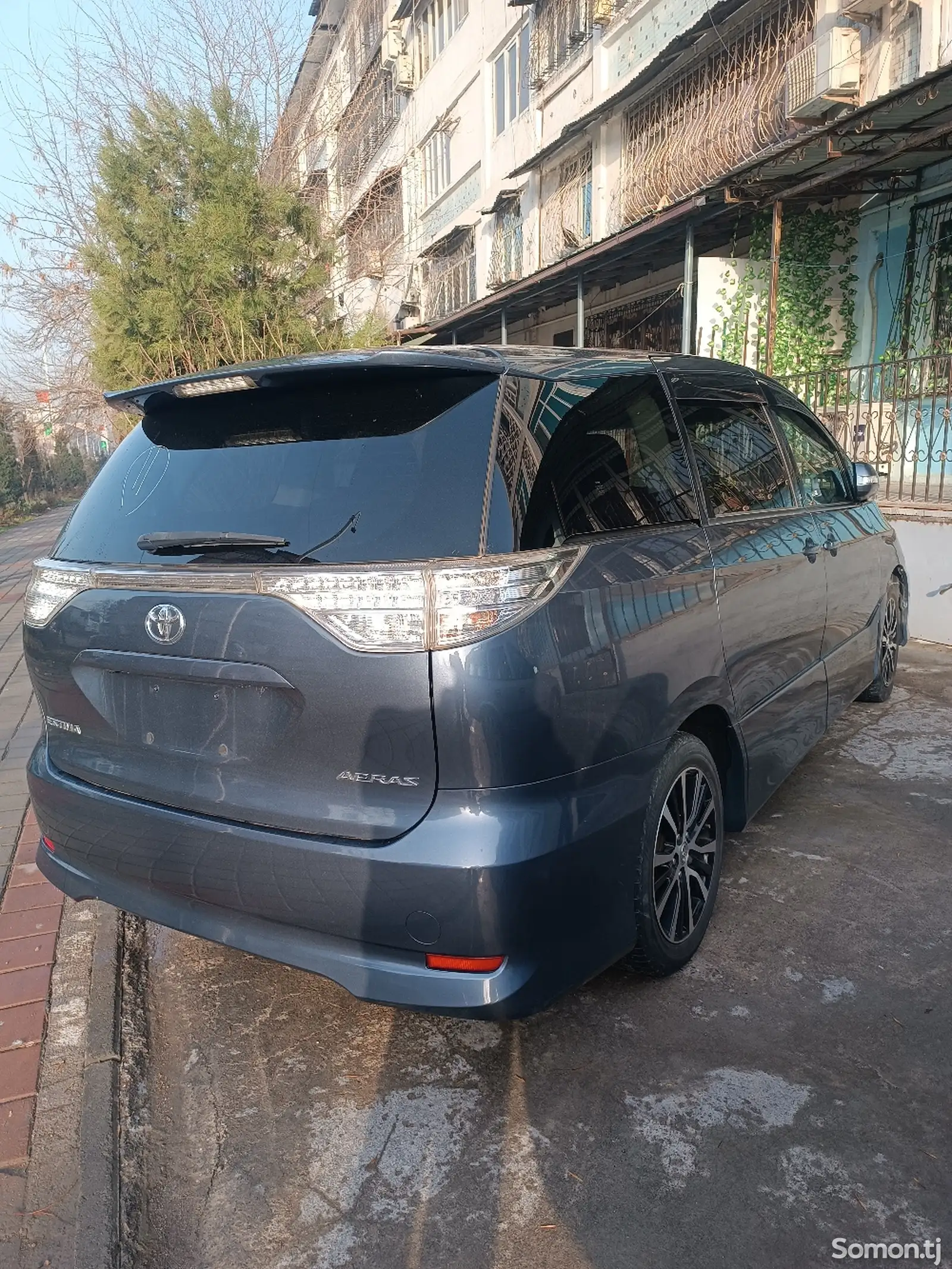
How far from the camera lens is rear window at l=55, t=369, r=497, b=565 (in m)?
2.10

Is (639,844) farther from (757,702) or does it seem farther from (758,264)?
(758,264)

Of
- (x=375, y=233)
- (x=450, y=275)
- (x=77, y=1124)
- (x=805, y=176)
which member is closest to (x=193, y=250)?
(x=375, y=233)

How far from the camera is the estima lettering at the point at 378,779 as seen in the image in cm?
202

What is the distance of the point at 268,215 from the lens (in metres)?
8.81

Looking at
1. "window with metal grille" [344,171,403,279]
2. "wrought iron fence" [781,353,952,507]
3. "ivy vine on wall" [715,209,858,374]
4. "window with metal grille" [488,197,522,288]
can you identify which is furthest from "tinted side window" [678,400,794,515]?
"window with metal grille" [488,197,522,288]

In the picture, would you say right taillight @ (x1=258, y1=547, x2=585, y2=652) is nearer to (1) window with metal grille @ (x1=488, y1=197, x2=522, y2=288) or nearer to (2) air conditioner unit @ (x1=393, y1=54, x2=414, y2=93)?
(1) window with metal grille @ (x1=488, y1=197, x2=522, y2=288)

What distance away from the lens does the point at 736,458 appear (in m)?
3.42

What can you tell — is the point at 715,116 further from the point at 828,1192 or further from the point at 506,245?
the point at 828,1192

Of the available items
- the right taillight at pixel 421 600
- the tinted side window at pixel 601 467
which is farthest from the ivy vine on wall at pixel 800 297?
the right taillight at pixel 421 600

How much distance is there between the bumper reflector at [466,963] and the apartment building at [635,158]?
667 centimetres

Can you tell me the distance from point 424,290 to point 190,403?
65.1 ft

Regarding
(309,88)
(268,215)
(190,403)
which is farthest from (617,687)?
(309,88)

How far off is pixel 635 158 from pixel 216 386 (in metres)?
11.8

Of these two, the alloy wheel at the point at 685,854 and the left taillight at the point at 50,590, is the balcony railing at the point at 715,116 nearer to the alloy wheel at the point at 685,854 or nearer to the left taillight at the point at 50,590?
the alloy wheel at the point at 685,854
